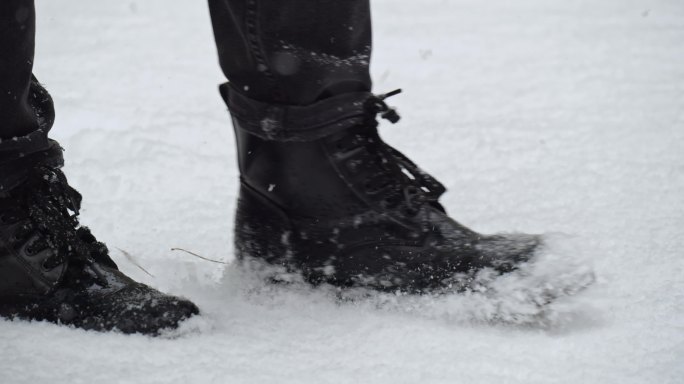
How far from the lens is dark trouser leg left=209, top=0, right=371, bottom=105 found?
42.0 inches

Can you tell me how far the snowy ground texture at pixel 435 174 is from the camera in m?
0.98

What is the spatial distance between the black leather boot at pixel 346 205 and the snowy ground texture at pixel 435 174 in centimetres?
6

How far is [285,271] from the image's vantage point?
4.00 ft

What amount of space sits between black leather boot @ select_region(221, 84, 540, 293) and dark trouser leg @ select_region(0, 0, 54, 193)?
1.07 ft

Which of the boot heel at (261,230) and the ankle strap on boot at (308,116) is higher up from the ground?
the ankle strap on boot at (308,116)

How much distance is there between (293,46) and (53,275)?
550mm

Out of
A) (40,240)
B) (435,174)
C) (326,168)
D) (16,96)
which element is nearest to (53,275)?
(40,240)

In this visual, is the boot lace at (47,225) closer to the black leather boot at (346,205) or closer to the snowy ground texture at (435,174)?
the snowy ground texture at (435,174)

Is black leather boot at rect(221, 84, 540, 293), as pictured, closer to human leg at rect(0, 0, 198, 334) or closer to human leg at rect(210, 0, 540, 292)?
human leg at rect(210, 0, 540, 292)

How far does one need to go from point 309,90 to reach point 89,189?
3.27ft

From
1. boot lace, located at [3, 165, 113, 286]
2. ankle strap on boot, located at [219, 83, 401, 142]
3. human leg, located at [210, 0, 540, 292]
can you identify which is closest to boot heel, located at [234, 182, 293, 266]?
human leg, located at [210, 0, 540, 292]


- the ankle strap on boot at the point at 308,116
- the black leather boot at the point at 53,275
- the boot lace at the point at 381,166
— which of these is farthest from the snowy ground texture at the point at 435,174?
the ankle strap on boot at the point at 308,116

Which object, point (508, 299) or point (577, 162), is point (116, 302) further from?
point (577, 162)

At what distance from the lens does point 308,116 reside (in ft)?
3.65
